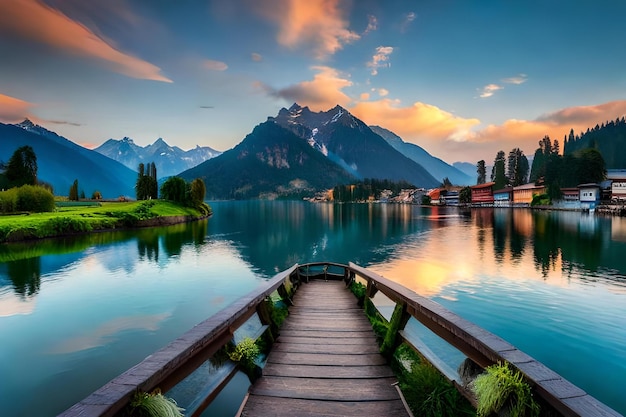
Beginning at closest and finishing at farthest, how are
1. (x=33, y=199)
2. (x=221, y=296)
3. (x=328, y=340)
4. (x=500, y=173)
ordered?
(x=328, y=340)
(x=221, y=296)
(x=33, y=199)
(x=500, y=173)

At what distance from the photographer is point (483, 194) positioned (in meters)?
185

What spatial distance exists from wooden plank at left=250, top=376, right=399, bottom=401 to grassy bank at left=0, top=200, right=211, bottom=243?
61028mm

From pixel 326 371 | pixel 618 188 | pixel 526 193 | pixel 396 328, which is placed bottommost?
pixel 326 371

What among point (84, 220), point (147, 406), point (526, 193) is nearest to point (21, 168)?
point (84, 220)

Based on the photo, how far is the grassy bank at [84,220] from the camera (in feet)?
167

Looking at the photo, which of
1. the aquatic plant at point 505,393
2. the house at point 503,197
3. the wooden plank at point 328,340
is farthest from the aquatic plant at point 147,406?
the house at point 503,197

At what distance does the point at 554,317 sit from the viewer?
63.8 ft

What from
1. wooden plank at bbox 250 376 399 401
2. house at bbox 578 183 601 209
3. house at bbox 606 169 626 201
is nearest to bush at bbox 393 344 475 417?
wooden plank at bbox 250 376 399 401

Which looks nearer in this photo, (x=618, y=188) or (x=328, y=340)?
(x=328, y=340)

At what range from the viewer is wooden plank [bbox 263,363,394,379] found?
700 cm

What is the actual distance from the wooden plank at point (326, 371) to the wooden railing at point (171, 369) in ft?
3.68

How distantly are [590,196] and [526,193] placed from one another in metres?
33.2

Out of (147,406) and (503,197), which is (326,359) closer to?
(147,406)

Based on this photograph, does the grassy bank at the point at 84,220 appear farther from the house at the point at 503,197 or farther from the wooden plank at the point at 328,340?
the house at the point at 503,197
